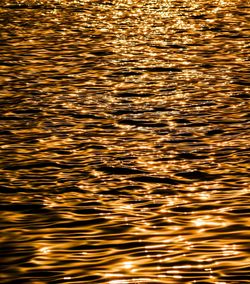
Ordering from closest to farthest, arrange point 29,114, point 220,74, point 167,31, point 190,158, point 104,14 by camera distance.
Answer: point 190,158
point 29,114
point 220,74
point 167,31
point 104,14

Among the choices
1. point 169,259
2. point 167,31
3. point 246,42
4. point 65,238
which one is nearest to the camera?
point 169,259

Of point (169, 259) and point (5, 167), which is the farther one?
point (5, 167)

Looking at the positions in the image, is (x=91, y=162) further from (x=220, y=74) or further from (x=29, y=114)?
(x=220, y=74)

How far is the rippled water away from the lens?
3.18 m

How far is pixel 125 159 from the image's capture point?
14.9 feet

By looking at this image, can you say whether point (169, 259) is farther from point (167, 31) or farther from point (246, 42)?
point (167, 31)

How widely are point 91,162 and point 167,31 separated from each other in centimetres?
532

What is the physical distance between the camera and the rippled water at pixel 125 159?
10.4ft

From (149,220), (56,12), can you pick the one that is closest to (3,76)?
(149,220)

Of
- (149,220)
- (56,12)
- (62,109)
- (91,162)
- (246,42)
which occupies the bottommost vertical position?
(56,12)

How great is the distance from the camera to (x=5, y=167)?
4.42m

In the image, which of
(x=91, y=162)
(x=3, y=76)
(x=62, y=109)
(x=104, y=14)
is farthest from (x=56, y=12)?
(x=91, y=162)

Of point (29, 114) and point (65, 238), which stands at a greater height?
point (65, 238)

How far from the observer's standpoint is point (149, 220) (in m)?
3.59
